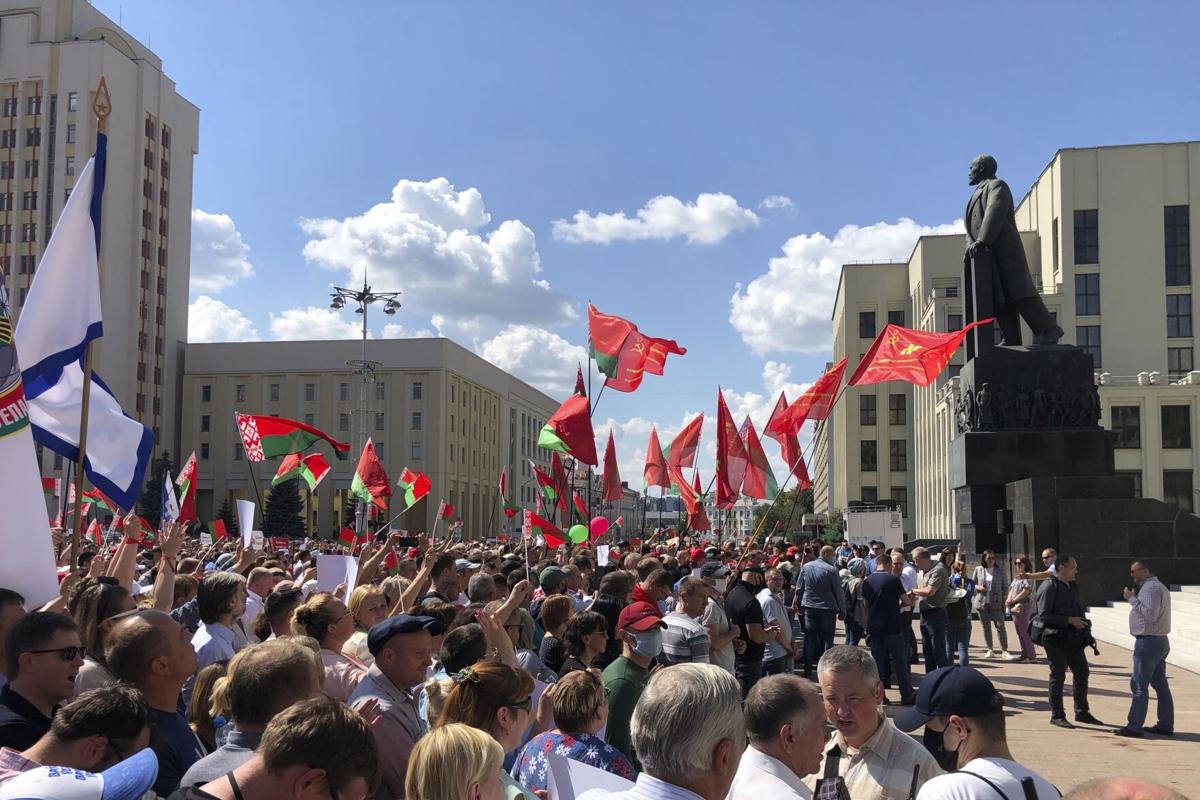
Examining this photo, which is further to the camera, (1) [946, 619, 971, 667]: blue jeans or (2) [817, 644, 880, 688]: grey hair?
(1) [946, 619, 971, 667]: blue jeans

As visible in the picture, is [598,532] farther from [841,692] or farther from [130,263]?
[130,263]

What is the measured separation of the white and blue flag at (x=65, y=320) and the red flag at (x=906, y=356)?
9.78m

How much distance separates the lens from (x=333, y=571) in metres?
8.48

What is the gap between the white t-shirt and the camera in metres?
3.07

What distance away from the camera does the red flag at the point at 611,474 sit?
22.5 meters

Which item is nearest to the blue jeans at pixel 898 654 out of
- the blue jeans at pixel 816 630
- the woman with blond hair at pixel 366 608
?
the blue jeans at pixel 816 630

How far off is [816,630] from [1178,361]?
55.7 m

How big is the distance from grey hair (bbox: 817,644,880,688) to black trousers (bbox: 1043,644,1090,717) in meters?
6.61

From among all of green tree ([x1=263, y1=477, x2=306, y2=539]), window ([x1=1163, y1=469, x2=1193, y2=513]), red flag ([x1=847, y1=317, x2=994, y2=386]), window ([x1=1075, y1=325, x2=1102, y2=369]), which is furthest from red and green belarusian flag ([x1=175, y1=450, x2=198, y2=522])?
window ([x1=1075, y1=325, x2=1102, y2=369])

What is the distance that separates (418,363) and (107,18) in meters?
34.2

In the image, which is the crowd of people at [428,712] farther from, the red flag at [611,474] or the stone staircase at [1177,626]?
the red flag at [611,474]

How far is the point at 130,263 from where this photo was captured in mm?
72188

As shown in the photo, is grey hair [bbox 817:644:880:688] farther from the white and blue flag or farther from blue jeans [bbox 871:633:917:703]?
blue jeans [bbox 871:633:917:703]

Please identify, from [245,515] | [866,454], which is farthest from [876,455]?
[245,515]
